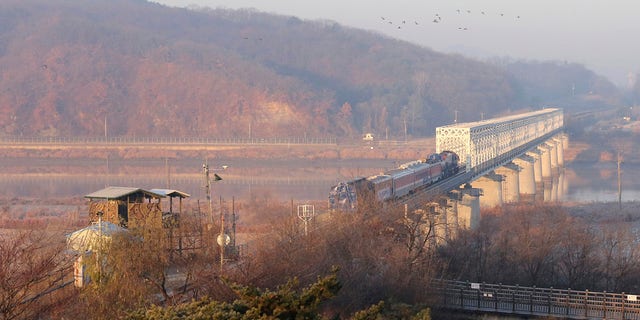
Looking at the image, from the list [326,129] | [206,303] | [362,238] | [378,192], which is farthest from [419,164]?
[326,129]

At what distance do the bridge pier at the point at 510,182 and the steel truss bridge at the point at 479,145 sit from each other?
0.61 m

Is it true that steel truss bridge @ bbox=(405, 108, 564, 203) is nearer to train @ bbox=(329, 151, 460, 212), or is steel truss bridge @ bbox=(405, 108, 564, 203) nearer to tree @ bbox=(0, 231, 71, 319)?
train @ bbox=(329, 151, 460, 212)

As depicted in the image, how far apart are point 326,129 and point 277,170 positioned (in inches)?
1372

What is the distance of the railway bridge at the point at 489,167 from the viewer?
39.3 meters

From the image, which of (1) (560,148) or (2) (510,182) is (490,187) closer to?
(2) (510,182)

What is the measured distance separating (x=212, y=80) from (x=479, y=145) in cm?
7640

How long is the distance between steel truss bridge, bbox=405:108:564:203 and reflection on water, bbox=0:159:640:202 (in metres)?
3.51

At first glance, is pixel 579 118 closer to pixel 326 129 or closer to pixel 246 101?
pixel 326 129

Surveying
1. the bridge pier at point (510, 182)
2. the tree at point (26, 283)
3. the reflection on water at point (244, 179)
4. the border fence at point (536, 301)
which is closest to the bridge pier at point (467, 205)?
the reflection on water at point (244, 179)

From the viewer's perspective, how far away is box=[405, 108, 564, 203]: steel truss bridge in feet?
141

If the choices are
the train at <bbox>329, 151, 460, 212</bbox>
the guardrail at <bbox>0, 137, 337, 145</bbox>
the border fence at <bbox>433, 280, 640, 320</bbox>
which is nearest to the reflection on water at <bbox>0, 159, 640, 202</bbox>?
the guardrail at <bbox>0, 137, 337, 145</bbox>

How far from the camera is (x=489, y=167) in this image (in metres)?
53.0

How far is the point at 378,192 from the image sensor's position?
105 feet

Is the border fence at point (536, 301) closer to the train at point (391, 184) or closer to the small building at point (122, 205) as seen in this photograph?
the small building at point (122, 205)
